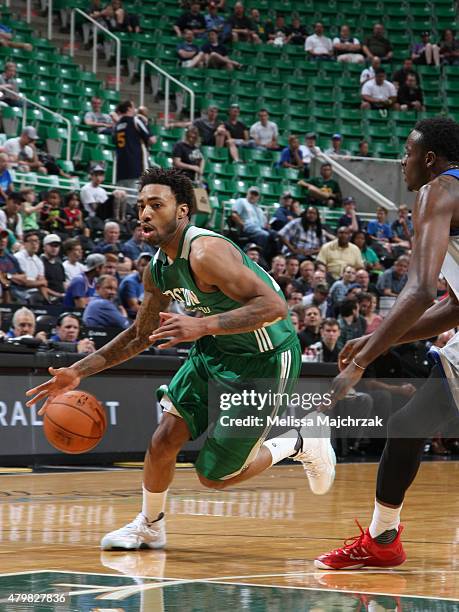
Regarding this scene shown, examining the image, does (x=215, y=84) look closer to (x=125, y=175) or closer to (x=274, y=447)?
(x=125, y=175)

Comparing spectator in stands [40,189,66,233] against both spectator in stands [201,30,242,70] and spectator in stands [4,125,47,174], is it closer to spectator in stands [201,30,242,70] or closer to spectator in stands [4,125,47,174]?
spectator in stands [4,125,47,174]

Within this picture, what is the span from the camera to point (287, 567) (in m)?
5.12

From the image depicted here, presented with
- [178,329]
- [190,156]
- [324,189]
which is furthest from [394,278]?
[178,329]

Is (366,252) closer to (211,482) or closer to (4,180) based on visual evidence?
(4,180)

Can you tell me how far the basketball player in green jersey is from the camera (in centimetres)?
530

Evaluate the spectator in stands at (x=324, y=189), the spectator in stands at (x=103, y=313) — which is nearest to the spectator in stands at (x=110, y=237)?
the spectator in stands at (x=103, y=313)

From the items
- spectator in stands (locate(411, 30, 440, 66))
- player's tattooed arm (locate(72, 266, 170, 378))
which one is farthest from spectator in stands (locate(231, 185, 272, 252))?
player's tattooed arm (locate(72, 266, 170, 378))

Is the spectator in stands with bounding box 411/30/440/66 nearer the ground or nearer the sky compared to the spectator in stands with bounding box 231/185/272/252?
nearer the sky

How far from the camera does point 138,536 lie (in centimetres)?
563

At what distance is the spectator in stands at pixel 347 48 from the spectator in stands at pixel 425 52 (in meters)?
1.39

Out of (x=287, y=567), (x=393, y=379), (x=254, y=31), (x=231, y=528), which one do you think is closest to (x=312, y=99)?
(x=254, y=31)

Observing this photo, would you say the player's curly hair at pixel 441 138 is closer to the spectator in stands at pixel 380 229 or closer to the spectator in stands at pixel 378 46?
the spectator in stands at pixel 380 229

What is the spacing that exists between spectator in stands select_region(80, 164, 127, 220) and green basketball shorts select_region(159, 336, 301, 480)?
33.0 feet

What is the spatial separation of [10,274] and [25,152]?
11.8ft
